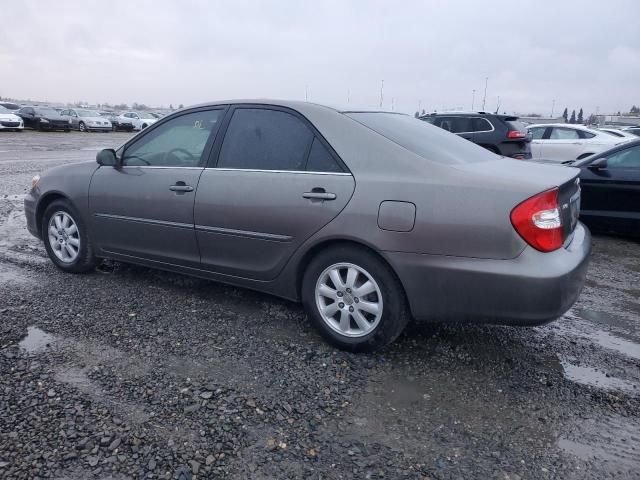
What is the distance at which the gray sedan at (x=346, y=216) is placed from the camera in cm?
296

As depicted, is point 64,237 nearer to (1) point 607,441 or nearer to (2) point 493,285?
(2) point 493,285

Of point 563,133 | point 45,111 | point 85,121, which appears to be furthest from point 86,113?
point 563,133

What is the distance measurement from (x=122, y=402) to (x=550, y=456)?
84.8 inches

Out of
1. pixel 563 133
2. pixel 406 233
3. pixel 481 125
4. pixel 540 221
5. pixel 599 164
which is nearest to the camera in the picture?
pixel 540 221

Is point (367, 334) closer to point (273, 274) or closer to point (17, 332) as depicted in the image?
point (273, 274)

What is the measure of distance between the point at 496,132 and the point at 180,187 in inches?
374

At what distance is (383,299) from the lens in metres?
3.28

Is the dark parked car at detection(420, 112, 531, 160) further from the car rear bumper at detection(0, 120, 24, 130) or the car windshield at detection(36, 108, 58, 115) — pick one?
the car windshield at detection(36, 108, 58, 115)

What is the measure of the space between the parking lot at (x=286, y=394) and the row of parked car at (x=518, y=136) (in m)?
7.99

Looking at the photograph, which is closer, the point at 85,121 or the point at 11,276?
the point at 11,276

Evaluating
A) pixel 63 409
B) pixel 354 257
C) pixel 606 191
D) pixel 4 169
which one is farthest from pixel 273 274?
pixel 4 169

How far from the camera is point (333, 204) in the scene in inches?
132

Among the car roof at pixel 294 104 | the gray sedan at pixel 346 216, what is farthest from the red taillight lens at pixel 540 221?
the car roof at pixel 294 104

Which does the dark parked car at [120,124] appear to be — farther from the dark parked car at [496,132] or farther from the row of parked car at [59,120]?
the dark parked car at [496,132]
